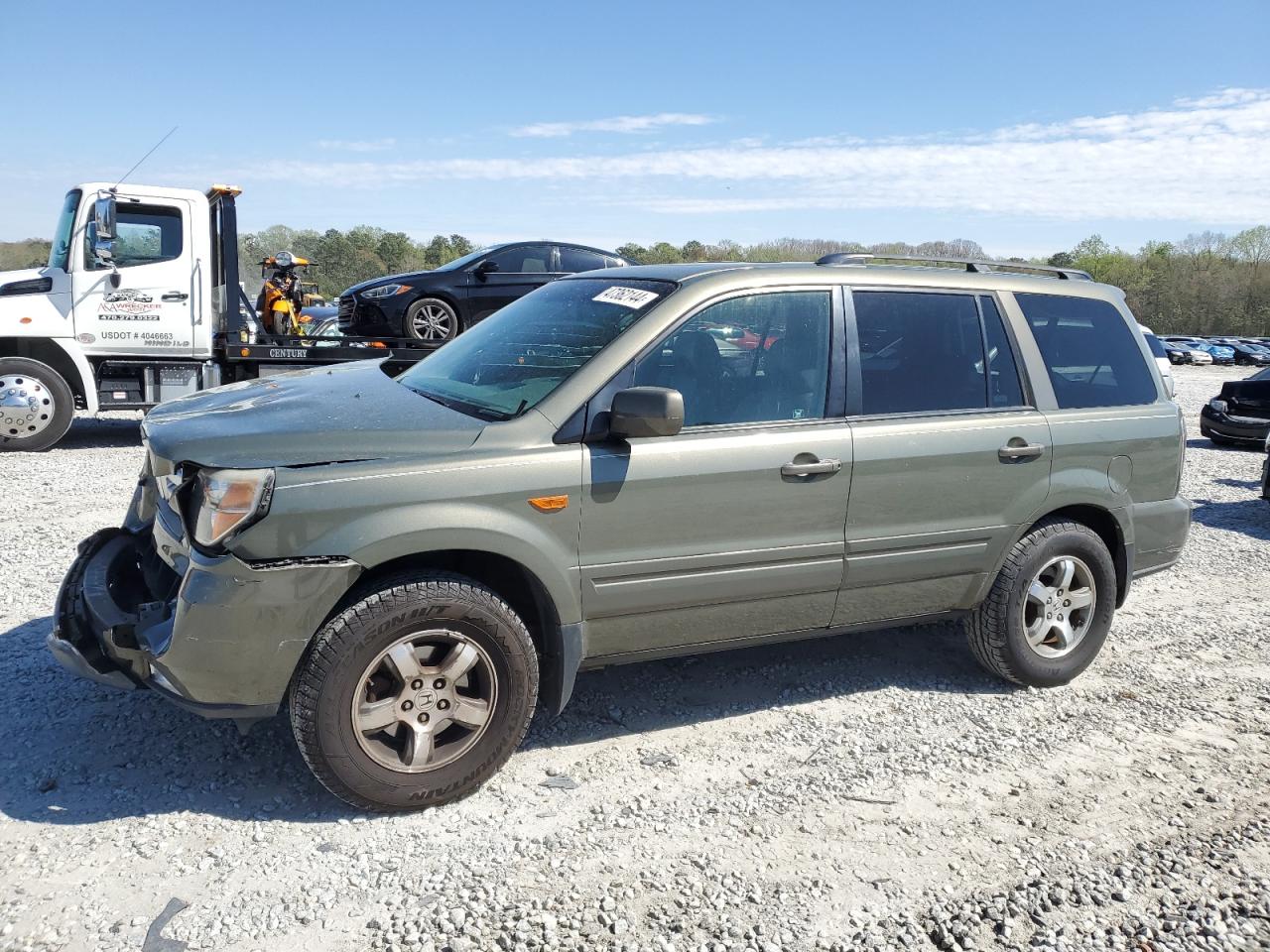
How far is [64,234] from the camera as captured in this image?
32.6 feet

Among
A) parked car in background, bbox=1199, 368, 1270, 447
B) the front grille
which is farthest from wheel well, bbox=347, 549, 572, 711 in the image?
parked car in background, bbox=1199, 368, 1270, 447

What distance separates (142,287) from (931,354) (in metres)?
8.79

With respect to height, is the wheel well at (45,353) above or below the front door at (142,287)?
below

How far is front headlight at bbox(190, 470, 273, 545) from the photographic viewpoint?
119 inches

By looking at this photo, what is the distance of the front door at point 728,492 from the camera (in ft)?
11.5

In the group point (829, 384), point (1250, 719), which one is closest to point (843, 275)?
point (829, 384)

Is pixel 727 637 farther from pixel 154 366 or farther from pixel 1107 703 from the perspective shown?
pixel 154 366

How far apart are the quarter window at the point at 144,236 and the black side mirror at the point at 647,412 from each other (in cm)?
852

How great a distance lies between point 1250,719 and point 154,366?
33.1ft

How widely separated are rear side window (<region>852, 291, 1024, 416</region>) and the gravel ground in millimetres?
1369

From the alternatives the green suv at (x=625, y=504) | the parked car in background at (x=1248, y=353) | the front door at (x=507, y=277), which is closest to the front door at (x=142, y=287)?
the front door at (x=507, y=277)

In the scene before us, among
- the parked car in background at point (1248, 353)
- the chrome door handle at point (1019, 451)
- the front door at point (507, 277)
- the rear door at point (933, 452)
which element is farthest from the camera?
the parked car in background at point (1248, 353)

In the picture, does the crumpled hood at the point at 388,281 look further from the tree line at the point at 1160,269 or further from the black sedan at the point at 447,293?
the tree line at the point at 1160,269

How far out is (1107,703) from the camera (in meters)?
4.51
